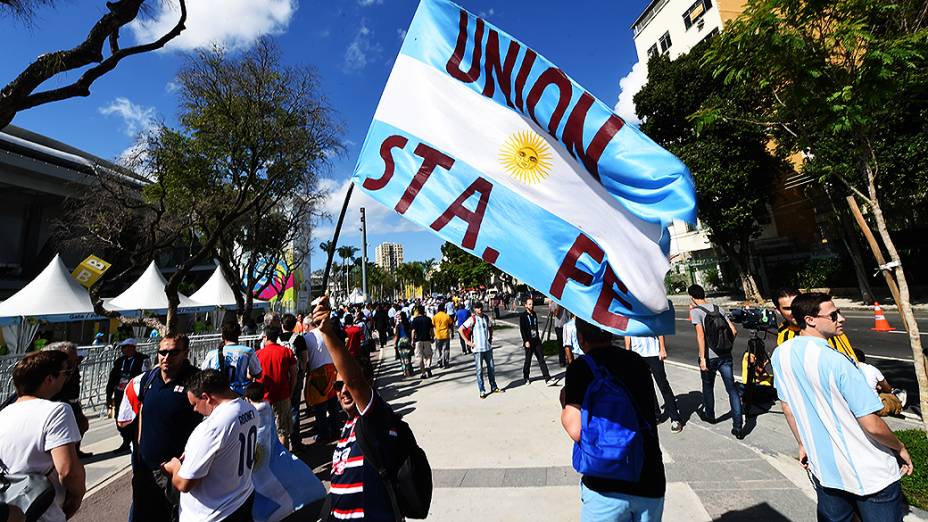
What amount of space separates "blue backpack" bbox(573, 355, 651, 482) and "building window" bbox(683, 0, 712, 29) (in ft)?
122

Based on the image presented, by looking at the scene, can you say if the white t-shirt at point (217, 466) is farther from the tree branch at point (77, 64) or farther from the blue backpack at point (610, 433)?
A: the tree branch at point (77, 64)

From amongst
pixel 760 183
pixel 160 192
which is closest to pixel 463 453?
pixel 160 192

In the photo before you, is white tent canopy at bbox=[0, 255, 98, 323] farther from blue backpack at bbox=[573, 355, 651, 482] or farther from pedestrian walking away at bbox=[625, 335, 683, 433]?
blue backpack at bbox=[573, 355, 651, 482]

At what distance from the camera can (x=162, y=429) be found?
2865mm

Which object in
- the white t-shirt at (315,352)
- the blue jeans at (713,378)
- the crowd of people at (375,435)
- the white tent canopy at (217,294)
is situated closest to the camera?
the crowd of people at (375,435)

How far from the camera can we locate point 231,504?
8.34 ft

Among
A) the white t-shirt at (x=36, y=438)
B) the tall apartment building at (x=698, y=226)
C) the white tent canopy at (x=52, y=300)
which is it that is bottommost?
the white t-shirt at (x=36, y=438)

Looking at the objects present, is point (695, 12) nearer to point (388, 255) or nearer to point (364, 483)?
point (364, 483)

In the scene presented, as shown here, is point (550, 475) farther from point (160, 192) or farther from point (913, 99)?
point (160, 192)

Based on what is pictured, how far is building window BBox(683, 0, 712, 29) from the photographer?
2983 cm

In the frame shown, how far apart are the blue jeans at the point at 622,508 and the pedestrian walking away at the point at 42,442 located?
2.71 m

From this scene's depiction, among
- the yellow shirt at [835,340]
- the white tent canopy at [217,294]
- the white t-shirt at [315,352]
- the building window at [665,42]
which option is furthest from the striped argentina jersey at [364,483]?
the building window at [665,42]

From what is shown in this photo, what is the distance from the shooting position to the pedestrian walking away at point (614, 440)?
2.03 meters

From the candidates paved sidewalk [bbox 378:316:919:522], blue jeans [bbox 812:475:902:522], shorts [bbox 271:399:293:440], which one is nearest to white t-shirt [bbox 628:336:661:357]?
paved sidewalk [bbox 378:316:919:522]
